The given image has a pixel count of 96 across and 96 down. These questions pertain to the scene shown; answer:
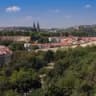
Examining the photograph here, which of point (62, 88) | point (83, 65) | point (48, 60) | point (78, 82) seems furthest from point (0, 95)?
point (48, 60)

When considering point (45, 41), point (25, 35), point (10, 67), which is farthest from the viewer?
point (25, 35)

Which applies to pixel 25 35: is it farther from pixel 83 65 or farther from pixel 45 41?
pixel 83 65

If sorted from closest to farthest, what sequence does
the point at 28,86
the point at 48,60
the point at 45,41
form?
the point at 28,86, the point at 48,60, the point at 45,41

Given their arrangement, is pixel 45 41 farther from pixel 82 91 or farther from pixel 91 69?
pixel 82 91

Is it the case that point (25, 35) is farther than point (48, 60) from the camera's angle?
Yes

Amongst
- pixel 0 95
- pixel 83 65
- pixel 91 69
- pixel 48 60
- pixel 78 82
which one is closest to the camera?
pixel 0 95

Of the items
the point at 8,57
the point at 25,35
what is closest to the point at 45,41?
the point at 25,35

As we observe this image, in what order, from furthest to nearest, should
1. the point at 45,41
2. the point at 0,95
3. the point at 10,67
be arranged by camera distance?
1. the point at 45,41
2. the point at 10,67
3. the point at 0,95

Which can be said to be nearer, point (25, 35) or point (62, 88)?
point (62, 88)
